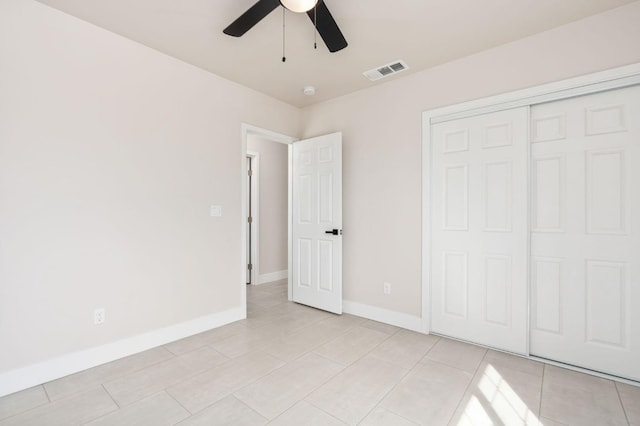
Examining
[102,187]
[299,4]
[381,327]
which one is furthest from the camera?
[381,327]

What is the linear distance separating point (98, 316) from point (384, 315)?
8.62 feet

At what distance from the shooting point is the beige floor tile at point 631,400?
5.74 feet

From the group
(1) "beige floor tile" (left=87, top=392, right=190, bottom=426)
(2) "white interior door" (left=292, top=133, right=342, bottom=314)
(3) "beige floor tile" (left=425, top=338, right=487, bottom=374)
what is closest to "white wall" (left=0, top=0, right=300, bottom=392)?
(1) "beige floor tile" (left=87, top=392, right=190, bottom=426)

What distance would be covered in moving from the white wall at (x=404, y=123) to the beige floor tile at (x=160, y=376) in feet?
5.67

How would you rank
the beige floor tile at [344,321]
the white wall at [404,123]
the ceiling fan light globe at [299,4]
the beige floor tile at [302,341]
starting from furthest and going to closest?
1. the beige floor tile at [344,321]
2. the beige floor tile at [302,341]
3. the white wall at [404,123]
4. the ceiling fan light globe at [299,4]

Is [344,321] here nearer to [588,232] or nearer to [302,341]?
[302,341]

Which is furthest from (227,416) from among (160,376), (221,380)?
(160,376)

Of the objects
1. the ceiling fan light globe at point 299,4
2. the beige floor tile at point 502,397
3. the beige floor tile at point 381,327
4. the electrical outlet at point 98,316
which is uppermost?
the ceiling fan light globe at point 299,4

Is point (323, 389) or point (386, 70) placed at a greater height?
point (386, 70)

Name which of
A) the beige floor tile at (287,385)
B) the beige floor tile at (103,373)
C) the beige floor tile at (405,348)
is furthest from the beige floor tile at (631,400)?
the beige floor tile at (103,373)

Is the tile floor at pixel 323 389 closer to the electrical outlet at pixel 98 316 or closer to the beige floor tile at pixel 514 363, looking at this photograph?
the beige floor tile at pixel 514 363

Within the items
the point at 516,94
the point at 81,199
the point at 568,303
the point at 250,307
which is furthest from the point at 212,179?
the point at 568,303

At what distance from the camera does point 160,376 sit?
2.19 meters

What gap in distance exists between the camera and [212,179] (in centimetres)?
313
